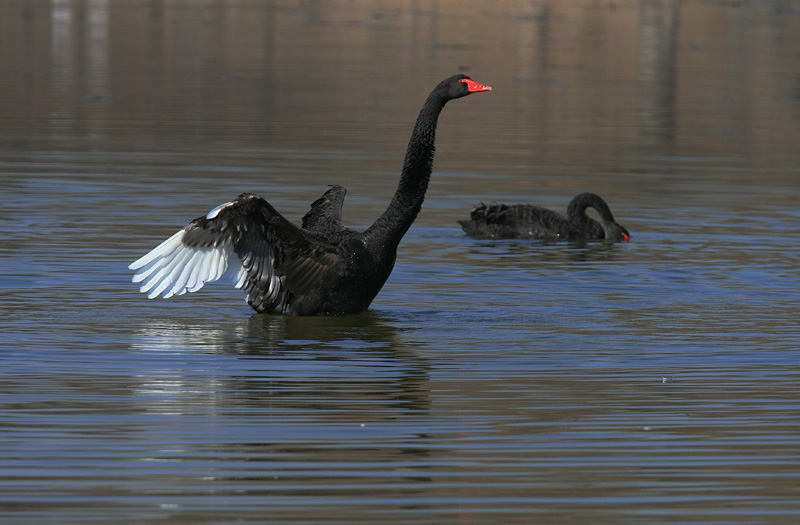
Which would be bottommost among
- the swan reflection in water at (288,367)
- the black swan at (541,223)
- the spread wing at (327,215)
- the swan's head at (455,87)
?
the swan reflection in water at (288,367)

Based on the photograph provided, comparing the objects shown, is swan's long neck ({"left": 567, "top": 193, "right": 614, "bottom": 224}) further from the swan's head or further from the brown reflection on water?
the swan's head

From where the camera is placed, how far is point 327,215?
12742mm

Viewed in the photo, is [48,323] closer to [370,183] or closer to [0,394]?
[0,394]

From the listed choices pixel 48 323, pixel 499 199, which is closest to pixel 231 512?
pixel 48 323

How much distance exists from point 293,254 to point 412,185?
3.83 ft

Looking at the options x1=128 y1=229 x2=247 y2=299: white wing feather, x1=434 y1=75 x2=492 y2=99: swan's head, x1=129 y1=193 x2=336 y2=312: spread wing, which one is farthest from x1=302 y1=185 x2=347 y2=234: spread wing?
x1=434 y1=75 x2=492 y2=99: swan's head

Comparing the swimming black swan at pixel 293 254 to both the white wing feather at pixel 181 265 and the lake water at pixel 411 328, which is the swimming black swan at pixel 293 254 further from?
the lake water at pixel 411 328

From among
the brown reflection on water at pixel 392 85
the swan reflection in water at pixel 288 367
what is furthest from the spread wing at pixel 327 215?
the brown reflection on water at pixel 392 85

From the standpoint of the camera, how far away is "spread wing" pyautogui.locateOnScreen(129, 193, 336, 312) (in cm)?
1091

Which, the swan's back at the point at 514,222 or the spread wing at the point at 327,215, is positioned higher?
the spread wing at the point at 327,215

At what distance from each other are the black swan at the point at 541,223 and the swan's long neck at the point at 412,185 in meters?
4.94

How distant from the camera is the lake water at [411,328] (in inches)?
263

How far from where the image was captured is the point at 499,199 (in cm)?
1914

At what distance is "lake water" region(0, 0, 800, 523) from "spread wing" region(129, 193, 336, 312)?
1.04 ft
